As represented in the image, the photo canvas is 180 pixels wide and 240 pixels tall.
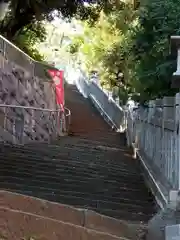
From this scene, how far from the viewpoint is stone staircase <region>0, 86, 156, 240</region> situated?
3305 mm

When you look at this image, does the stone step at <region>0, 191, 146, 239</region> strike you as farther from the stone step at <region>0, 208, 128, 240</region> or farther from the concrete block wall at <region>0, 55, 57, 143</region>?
the concrete block wall at <region>0, 55, 57, 143</region>

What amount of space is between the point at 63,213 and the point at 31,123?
31.6 feet

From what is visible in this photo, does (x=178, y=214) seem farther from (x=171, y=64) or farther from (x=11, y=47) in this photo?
(x=11, y=47)

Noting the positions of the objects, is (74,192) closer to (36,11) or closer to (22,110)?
(22,110)

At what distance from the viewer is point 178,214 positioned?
16.0 feet

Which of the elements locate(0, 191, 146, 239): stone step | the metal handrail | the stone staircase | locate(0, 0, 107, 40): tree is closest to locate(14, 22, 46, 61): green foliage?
locate(0, 0, 107, 40): tree

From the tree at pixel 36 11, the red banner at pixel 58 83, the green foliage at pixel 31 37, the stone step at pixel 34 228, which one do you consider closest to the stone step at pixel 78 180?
the stone step at pixel 34 228

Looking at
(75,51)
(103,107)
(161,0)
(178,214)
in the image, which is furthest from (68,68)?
(178,214)

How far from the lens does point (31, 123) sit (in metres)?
13.0

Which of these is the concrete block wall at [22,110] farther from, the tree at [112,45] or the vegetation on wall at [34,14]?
the tree at [112,45]

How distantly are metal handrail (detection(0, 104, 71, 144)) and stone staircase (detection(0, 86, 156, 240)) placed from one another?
0.77 meters

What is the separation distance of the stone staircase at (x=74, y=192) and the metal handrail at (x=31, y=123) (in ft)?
2.52

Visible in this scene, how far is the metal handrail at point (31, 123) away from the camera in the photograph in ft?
36.5

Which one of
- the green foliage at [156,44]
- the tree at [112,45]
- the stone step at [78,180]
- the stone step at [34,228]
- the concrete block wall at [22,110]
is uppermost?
the tree at [112,45]
